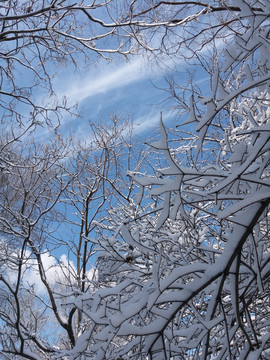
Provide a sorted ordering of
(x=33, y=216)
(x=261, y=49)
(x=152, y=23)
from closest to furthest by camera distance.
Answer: (x=261, y=49) < (x=152, y=23) < (x=33, y=216)

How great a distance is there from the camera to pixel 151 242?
2768 mm

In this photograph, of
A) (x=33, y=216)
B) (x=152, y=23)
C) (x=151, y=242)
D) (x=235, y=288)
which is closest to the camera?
(x=235, y=288)

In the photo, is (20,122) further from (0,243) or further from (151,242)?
(151,242)

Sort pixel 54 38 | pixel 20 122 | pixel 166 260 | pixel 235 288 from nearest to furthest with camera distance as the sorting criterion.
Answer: pixel 235 288 → pixel 166 260 → pixel 54 38 → pixel 20 122

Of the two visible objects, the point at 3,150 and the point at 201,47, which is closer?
the point at 201,47

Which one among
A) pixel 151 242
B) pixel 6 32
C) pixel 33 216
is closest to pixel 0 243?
pixel 33 216

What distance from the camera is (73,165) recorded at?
8.78 m

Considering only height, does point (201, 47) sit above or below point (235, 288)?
above

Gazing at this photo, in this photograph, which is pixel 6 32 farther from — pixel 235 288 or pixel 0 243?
pixel 235 288

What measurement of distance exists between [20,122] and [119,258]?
4.80 m

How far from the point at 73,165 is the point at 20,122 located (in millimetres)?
2140

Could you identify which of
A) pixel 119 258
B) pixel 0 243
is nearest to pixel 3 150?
pixel 0 243

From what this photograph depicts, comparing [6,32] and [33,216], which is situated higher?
[6,32]

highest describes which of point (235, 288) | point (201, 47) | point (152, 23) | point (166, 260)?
point (152, 23)
